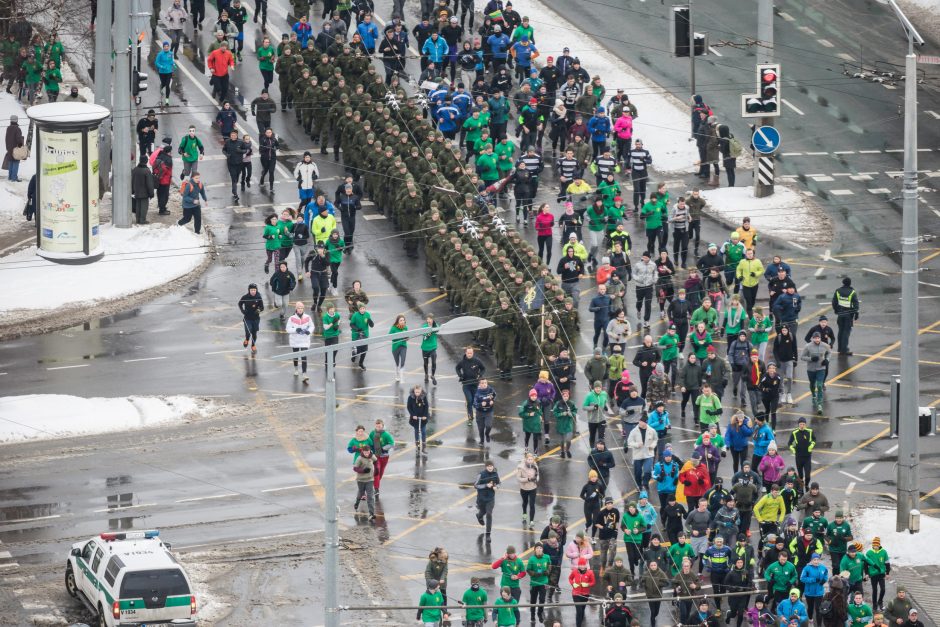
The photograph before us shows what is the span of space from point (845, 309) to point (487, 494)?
11.4 metres

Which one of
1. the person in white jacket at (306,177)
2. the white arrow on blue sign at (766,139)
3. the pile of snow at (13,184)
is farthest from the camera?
the pile of snow at (13,184)

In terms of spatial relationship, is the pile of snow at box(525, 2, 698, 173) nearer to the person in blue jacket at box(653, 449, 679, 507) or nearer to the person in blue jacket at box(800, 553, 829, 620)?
the person in blue jacket at box(653, 449, 679, 507)

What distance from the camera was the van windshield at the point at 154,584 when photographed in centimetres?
3291

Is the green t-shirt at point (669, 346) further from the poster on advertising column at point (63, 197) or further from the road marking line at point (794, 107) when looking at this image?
the road marking line at point (794, 107)

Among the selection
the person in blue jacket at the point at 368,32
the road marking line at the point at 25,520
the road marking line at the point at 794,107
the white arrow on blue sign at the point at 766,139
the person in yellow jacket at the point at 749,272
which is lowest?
the road marking line at the point at 25,520

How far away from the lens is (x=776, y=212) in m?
53.7

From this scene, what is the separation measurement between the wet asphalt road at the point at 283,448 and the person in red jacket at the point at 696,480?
1.88 m

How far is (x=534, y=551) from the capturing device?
3509 centimetres

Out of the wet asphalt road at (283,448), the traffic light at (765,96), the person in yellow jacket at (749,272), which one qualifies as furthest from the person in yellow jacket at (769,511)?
the traffic light at (765,96)

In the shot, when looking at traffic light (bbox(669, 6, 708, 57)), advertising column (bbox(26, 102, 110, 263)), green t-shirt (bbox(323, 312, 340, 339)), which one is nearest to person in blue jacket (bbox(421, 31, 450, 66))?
traffic light (bbox(669, 6, 708, 57))

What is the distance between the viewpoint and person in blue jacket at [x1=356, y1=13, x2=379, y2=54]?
58.3 meters

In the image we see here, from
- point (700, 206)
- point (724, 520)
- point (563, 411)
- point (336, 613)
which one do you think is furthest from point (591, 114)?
point (336, 613)

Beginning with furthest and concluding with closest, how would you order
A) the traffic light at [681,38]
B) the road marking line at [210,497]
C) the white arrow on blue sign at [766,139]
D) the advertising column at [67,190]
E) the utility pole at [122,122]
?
the traffic light at [681,38] → the white arrow on blue sign at [766,139] → the utility pole at [122,122] → the advertising column at [67,190] → the road marking line at [210,497]

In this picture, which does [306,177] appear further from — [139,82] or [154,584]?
[154,584]
